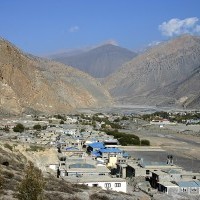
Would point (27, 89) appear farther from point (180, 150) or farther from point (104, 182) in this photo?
point (104, 182)

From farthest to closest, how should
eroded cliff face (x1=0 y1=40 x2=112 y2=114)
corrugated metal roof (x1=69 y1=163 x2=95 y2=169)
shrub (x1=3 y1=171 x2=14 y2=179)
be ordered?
1. eroded cliff face (x1=0 y1=40 x2=112 y2=114)
2. corrugated metal roof (x1=69 y1=163 x2=95 y2=169)
3. shrub (x1=3 y1=171 x2=14 y2=179)

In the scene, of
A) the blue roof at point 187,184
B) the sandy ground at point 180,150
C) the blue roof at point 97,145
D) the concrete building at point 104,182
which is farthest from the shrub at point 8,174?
the blue roof at point 97,145

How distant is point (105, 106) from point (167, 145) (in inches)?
3835

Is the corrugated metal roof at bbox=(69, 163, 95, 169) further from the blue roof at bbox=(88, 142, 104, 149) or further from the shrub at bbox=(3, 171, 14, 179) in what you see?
the blue roof at bbox=(88, 142, 104, 149)

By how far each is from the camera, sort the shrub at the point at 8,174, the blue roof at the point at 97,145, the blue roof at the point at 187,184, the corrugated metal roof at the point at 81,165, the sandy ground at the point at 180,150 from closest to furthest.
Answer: the shrub at the point at 8,174, the blue roof at the point at 187,184, the corrugated metal roof at the point at 81,165, the sandy ground at the point at 180,150, the blue roof at the point at 97,145

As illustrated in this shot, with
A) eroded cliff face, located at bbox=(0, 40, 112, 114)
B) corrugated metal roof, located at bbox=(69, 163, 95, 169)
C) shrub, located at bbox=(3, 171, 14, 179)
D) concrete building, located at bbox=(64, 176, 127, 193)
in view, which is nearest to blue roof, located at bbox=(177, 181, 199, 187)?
concrete building, located at bbox=(64, 176, 127, 193)

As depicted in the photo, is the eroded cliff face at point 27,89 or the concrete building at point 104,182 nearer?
the concrete building at point 104,182

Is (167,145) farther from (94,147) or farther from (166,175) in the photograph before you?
(166,175)

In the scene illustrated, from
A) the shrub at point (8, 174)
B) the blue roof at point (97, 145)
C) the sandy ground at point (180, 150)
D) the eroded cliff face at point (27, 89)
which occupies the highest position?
the eroded cliff face at point (27, 89)

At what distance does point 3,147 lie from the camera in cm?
2797

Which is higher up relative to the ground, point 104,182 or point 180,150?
point 104,182

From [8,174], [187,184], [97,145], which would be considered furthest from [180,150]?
[8,174]

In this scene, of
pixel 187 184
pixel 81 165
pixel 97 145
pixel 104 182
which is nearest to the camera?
pixel 104 182

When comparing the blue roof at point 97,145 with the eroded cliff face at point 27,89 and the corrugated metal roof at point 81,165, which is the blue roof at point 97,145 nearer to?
the corrugated metal roof at point 81,165
